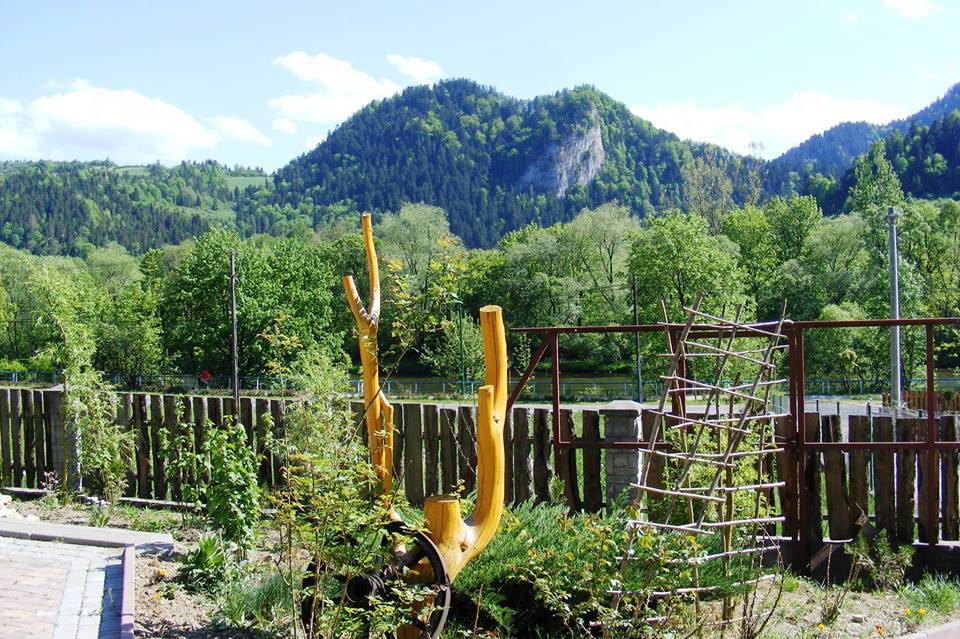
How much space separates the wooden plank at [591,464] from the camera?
7.60 metres

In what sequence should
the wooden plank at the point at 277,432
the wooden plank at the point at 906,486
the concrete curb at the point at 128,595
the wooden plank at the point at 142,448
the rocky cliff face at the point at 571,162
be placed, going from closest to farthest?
1. the concrete curb at the point at 128,595
2. the wooden plank at the point at 906,486
3. the wooden plank at the point at 277,432
4. the wooden plank at the point at 142,448
5. the rocky cliff face at the point at 571,162

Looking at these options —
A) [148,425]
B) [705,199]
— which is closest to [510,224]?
[705,199]

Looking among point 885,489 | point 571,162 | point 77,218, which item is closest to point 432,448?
point 885,489

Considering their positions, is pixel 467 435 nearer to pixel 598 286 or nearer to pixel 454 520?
pixel 454 520

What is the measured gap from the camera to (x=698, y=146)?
181875 mm

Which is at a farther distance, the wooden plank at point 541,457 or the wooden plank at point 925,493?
the wooden plank at point 541,457

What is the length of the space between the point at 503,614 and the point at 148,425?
571cm

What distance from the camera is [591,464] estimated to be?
7.69 m

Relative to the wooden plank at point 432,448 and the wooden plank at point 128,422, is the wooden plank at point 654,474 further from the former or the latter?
the wooden plank at point 128,422

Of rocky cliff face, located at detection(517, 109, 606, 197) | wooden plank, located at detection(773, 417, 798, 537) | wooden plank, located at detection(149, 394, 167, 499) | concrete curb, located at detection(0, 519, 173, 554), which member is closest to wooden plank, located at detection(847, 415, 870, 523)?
wooden plank, located at detection(773, 417, 798, 537)

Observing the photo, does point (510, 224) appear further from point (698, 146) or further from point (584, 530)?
point (584, 530)

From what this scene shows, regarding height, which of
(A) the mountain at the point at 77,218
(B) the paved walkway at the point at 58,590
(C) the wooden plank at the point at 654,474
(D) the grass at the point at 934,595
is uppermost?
(A) the mountain at the point at 77,218

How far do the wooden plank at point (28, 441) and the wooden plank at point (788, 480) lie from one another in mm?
8006

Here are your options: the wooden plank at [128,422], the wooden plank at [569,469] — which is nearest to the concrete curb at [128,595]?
the wooden plank at [128,422]
